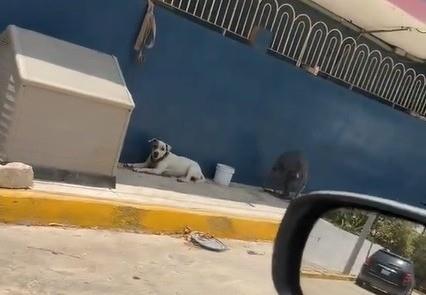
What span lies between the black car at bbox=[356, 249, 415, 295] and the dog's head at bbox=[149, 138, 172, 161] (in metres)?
5.27

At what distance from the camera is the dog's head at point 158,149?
6613 millimetres

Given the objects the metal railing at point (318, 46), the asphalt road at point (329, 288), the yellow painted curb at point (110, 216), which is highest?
the metal railing at point (318, 46)

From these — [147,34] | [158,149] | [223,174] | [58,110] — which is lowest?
[223,174]

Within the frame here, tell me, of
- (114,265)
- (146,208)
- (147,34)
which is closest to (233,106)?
(147,34)

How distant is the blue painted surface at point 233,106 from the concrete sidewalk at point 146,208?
2.61 ft

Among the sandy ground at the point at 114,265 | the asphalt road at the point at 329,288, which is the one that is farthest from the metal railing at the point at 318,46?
the asphalt road at the point at 329,288

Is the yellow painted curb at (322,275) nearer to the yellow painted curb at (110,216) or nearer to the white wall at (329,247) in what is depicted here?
the white wall at (329,247)

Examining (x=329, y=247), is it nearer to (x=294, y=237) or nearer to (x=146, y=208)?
(x=294, y=237)

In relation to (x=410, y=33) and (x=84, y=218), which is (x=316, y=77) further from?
(x=84, y=218)

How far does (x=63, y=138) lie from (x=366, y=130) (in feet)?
18.6

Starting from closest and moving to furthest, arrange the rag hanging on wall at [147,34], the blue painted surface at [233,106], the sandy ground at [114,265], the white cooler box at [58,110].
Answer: the sandy ground at [114,265]
the white cooler box at [58,110]
the blue painted surface at [233,106]
the rag hanging on wall at [147,34]

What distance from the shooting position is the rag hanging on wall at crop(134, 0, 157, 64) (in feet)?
21.0

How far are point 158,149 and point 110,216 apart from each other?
1863mm

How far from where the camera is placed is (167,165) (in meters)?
6.78
